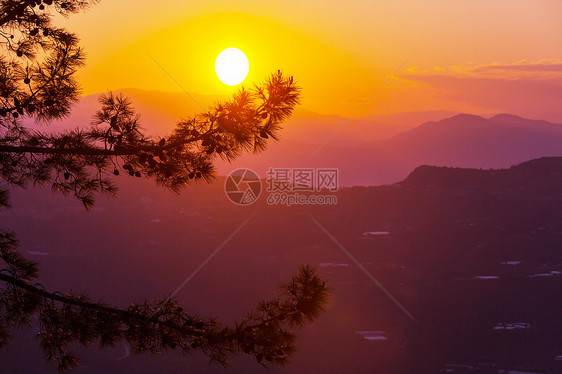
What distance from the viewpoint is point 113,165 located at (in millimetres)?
9398

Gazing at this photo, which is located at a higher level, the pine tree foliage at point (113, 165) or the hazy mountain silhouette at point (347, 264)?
the hazy mountain silhouette at point (347, 264)

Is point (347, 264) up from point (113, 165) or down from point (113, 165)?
up

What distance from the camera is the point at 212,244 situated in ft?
422

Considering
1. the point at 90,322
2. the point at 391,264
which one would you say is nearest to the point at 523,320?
the point at 391,264

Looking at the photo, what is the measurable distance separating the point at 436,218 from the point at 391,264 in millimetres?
33249

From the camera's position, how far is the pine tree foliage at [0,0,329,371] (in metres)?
8.79

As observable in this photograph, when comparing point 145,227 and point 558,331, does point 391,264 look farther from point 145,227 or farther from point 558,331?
point 145,227

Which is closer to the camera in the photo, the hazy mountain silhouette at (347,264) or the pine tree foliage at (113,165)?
the pine tree foliage at (113,165)

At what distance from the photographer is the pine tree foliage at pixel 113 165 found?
8789 millimetres

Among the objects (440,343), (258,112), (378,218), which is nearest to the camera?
(258,112)

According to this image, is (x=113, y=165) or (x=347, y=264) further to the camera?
(x=347, y=264)

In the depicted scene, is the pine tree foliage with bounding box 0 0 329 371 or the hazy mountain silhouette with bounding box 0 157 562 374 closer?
the pine tree foliage with bounding box 0 0 329 371

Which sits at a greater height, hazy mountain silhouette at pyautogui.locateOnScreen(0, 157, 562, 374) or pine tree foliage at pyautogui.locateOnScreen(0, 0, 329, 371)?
hazy mountain silhouette at pyautogui.locateOnScreen(0, 157, 562, 374)

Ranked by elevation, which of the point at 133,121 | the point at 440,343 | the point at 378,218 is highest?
the point at 378,218
